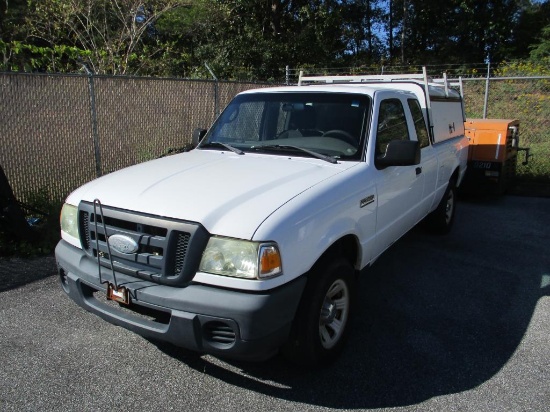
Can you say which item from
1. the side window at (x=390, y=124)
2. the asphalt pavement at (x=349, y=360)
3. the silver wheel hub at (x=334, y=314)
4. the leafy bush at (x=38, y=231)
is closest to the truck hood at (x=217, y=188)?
the side window at (x=390, y=124)

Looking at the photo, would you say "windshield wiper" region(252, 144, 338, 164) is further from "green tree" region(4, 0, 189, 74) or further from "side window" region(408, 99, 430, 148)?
"green tree" region(4, 0, 189, 74)

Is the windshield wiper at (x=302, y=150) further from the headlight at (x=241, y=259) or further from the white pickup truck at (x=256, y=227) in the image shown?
the headlight at (x=241, y=259)

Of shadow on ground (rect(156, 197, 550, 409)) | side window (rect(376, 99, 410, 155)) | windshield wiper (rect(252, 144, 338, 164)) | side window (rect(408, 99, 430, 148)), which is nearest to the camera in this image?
shadow on ground (rect(156, 197, 550, 409))

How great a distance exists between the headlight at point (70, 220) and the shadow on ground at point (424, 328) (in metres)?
1.05

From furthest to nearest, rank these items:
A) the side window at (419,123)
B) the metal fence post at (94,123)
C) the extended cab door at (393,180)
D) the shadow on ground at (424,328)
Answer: the metal fence post at (94,123) → the side window at (419,123) → the extended cab door at (393,180) → the shadow on ground at (424,328)

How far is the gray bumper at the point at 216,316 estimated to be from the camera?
255cm

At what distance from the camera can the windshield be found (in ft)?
12.8

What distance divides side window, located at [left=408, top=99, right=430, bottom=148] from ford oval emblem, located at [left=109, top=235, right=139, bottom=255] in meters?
3.15

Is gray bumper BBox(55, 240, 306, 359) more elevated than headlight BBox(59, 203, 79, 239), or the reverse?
headlight BBox(59, 203, 79, 239)

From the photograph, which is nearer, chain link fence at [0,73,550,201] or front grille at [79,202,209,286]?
front grille at [79,202,209,286]

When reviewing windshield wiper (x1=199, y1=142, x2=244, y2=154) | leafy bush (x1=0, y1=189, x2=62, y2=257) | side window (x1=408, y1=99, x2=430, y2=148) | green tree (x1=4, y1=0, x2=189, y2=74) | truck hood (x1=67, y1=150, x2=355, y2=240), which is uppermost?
green tree (x1=4, y1=0, x2=189, y2=74)

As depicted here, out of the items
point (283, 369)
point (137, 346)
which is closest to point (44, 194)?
point (137, 346)

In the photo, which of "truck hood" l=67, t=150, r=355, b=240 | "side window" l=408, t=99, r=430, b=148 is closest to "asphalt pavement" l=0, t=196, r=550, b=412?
"truck hood" l=67, t=150, r=355, b=240

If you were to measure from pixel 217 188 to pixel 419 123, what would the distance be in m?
2.80
